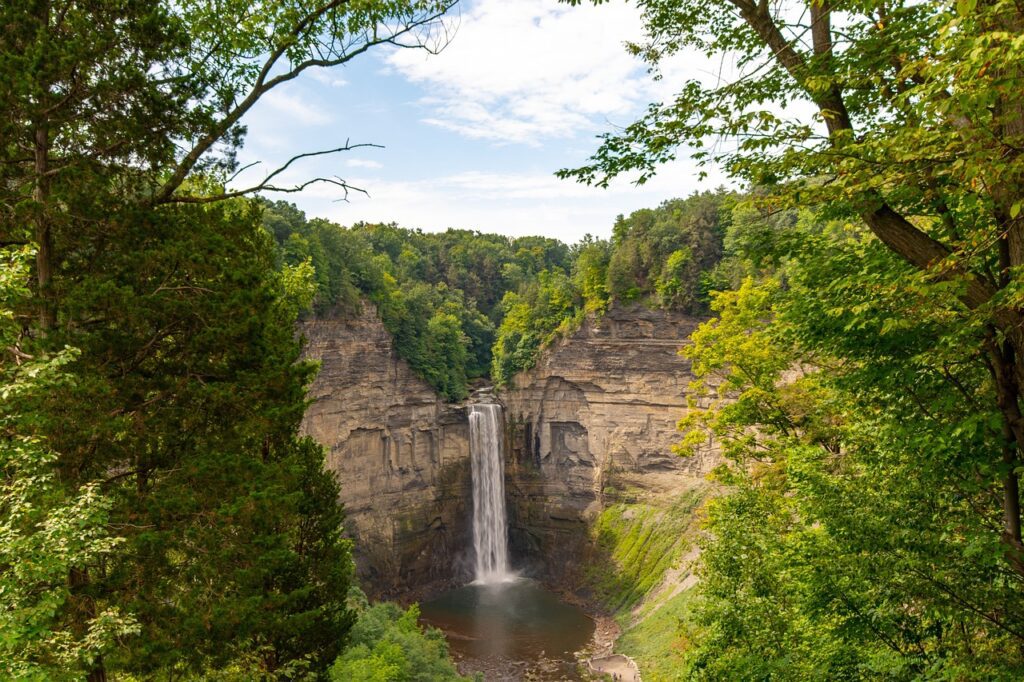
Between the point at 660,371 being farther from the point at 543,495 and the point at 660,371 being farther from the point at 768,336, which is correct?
the point at 768,336

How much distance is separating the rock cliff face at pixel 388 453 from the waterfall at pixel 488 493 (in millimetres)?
809

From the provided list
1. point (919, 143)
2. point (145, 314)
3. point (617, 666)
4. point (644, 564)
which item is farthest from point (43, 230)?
point (644, 564)

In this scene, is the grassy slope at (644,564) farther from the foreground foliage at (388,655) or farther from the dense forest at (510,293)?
the dense forest at (510,293)

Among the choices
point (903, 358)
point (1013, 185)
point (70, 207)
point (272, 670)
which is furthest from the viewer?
point (272, 670)

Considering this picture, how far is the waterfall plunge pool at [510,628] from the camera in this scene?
109ft

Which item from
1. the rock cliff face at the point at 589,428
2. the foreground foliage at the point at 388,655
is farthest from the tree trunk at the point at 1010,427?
the rock cliff face at the point at 589,428

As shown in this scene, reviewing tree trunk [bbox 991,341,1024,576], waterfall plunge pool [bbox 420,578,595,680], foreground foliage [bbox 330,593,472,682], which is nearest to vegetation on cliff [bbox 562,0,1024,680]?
tree trunk [bbox 991,341,1024,576]

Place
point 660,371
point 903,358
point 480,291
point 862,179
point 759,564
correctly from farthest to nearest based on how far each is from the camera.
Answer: point 480,291, point 660,371, point 759,564, point 903,358, point 862,179

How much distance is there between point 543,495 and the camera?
47906 millimetres

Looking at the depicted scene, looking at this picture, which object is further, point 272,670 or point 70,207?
point 272,670

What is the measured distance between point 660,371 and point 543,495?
13.4m

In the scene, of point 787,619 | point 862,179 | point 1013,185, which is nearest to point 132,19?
point 862,179

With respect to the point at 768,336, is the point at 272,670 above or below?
below

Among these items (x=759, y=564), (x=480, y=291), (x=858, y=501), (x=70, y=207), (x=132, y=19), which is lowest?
(x=759, y=564)
